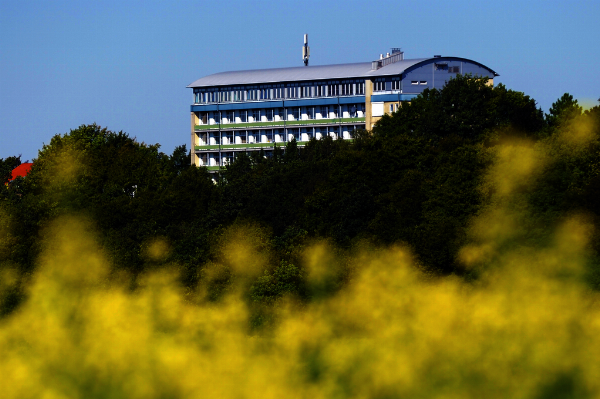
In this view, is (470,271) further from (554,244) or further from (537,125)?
(537,125)

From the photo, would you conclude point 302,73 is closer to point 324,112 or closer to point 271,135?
point 324,112

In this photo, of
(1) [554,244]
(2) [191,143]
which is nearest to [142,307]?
(1) [554,244]

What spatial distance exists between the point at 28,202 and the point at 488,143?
27.9 metres

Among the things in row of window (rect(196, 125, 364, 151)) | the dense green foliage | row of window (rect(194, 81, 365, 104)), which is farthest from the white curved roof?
the dense green foliage

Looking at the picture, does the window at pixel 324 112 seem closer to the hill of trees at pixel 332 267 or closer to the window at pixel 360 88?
the window at pixel 360 88

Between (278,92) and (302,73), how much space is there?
12.1 ft

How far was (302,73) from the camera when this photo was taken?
13975cm

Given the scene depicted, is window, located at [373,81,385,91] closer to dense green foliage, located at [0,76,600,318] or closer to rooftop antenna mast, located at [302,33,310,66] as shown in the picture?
rooftop antenna mast, located at [302,33,310,66]

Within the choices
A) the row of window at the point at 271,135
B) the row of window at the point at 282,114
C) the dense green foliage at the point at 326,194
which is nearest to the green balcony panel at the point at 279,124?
the row of window at the point at 282,114

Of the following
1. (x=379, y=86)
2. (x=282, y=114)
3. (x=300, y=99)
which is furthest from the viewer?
(x=282, y=114)

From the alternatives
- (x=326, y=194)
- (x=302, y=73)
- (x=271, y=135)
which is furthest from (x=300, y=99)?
(x=326, y=194)

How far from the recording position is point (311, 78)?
137 m

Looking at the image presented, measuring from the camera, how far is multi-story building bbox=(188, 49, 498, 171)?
130625 mm

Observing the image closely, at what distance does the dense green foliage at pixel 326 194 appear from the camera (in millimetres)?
55312
